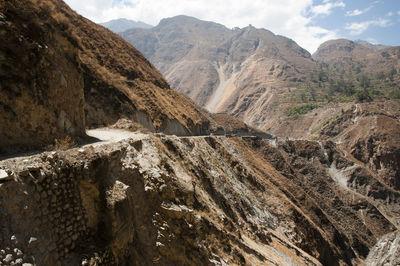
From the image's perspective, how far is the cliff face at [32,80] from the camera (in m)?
7.65

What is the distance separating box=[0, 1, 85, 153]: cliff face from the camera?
765 centimetres

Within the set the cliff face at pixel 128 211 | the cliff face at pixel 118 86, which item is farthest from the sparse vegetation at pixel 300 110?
the cliff face at pixel 128 211

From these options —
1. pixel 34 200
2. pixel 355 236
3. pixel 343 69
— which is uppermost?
pixel 343 69

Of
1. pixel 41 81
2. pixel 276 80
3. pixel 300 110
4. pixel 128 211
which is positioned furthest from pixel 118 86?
pixel 276 80

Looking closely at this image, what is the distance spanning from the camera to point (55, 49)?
10.3 meters

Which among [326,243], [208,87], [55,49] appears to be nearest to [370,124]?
[326,243]

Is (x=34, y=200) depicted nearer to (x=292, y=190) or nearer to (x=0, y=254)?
(x=0, y=254)

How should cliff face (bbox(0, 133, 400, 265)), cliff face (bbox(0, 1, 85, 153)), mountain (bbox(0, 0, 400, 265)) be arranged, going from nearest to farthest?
cliff face (bbox(0, 133, 400, 265)) → mountain (bbox(0, 0, 400, 265)) → cliff face (bbox(0, 1, 85, 153))

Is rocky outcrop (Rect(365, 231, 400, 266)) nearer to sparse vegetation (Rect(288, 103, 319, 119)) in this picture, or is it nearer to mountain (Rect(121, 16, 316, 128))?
sparse vegetation (Rect(288, 103, 319, 119))

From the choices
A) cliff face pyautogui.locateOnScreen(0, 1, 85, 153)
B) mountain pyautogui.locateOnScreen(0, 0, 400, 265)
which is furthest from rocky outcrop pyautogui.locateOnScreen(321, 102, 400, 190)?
cliff face pyautogui.locateOnScreen(0, 1, 85, 153)

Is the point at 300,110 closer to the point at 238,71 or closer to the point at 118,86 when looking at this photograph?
the point at 238,71

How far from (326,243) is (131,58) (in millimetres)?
27067

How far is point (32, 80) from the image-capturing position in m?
→ 8.45

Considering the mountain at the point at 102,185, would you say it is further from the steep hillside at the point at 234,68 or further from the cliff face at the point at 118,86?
the steep hillside at the point at 234,68
